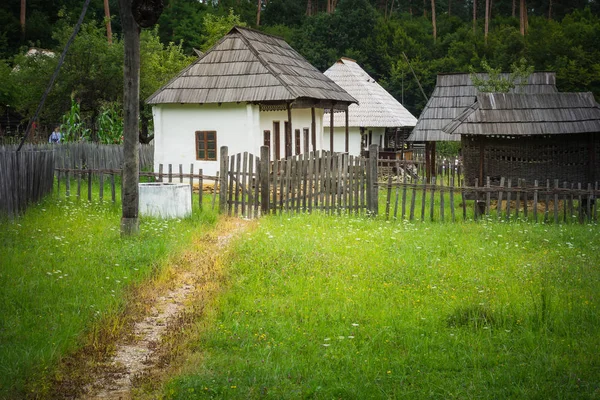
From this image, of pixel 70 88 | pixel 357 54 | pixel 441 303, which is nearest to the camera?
pixel 441 303

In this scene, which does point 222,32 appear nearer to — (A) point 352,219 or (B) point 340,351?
(A) point 352,219

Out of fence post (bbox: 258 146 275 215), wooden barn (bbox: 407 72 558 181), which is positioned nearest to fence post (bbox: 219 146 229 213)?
fence post (bbox: 258 146 275 215)

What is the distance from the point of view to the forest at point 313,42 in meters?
28.4

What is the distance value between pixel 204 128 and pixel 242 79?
2.05 metres

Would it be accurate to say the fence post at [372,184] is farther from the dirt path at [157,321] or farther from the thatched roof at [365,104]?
the thatched roof at [365,104]

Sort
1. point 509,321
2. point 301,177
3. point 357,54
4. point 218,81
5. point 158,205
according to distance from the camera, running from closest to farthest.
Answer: point 509,321 → point 158,205 → point 301,177 → point 218,81 → point 357,54

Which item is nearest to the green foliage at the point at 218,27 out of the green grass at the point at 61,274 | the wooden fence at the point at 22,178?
the wooden fence at the point at 22,178

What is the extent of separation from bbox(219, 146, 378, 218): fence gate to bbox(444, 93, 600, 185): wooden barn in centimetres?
283

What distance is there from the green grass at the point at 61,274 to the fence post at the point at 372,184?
3.36 metres

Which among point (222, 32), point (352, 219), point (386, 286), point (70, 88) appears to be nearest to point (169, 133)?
point (70, 88)

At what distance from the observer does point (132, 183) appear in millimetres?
11375

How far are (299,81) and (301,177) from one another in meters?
8.62

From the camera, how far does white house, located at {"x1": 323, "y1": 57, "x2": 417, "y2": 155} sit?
3297 cm

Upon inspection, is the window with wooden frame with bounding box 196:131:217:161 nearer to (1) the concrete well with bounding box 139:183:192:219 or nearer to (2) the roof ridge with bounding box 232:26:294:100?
(2) the roof ridge with bounding box 232:26:294:100
